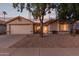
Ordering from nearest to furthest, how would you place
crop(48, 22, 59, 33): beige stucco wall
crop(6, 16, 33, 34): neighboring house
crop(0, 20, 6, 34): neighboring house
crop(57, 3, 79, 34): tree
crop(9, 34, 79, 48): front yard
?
crop(57, 3, 79, 34): tree
crop(9, 34, 79, 48): front yard
crop(0, 20, 6, 34): neighboring house
crop(6, 16, 33, 34): neighboring house
crop(48, 22, 59, 33): beige stucco wall

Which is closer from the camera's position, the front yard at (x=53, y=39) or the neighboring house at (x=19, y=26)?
the front yard at (x=53, y=39)

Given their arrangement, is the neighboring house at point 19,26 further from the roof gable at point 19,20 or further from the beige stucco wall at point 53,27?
the beige stucco wall at point 53,27

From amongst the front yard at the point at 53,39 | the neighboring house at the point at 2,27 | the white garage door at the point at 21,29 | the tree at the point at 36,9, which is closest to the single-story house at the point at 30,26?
the white garage door at the point at 21,29

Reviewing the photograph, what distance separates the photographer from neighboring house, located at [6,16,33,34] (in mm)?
20078

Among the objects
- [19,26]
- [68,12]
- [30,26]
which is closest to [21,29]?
[19,26]

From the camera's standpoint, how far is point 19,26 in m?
21.1

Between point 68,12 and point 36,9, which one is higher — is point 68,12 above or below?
below

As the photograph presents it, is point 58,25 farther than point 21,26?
Yes

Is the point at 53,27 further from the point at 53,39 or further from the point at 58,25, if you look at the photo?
the point at 53,39

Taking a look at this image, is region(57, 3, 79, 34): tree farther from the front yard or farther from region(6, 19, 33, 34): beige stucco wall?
region(6, 19, 33, 34): beige stucco wall

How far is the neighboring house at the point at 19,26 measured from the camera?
20.1 m

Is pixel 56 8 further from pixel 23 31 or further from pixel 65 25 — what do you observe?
pixel 23 31

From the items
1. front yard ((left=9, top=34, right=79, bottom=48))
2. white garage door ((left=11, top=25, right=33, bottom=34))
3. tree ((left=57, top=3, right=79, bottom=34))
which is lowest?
front yard ((left=9, top=34, right=79, bottom=48))

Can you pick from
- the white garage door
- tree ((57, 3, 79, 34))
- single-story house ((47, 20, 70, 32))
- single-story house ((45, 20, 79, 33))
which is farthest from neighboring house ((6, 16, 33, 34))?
tree ((57, 3, 79, 34))
